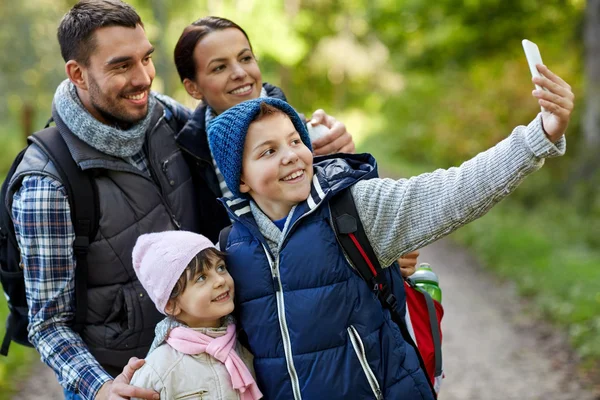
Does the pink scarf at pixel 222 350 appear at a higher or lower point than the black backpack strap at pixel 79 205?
lower

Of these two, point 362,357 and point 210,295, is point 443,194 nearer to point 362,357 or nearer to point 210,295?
point 362,357

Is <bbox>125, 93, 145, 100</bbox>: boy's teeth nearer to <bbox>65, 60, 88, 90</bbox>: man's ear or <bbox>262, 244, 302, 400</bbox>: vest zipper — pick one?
<bbox>65, 60, 88, 90</bbox>: man's ear

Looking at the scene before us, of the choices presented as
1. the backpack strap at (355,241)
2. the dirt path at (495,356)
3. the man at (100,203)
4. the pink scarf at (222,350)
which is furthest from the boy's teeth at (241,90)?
the dirt path at (495,356)

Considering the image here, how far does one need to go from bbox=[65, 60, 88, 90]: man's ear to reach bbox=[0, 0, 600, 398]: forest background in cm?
402

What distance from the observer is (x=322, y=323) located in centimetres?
236

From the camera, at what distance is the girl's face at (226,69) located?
10.7 feet

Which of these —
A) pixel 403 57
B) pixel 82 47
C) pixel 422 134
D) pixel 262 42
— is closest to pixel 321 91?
pixel 422 134

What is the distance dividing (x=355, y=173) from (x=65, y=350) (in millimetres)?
1330

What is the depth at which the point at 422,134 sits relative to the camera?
872 inches

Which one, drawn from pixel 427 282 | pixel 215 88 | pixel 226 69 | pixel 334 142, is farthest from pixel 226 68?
pixel 427 282

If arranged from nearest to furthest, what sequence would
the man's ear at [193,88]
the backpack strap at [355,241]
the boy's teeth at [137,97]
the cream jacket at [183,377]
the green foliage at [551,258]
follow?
the backpack strap at [355,241], the cream jacket at [183,377], the boy's teeth at [137,97], the man's ear at [193,88], the green foliage at [551,258]

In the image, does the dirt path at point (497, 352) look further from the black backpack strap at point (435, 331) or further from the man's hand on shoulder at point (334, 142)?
the man's hand on shoulder at point (334, 142)

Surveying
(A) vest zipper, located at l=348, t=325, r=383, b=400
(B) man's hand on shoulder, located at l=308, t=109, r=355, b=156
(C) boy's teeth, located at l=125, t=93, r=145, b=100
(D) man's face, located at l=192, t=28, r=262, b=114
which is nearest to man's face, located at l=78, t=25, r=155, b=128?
(C) boy's teeth, located at l=125, t=93, r=145, b=100

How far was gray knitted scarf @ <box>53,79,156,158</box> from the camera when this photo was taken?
2846 millimetres
